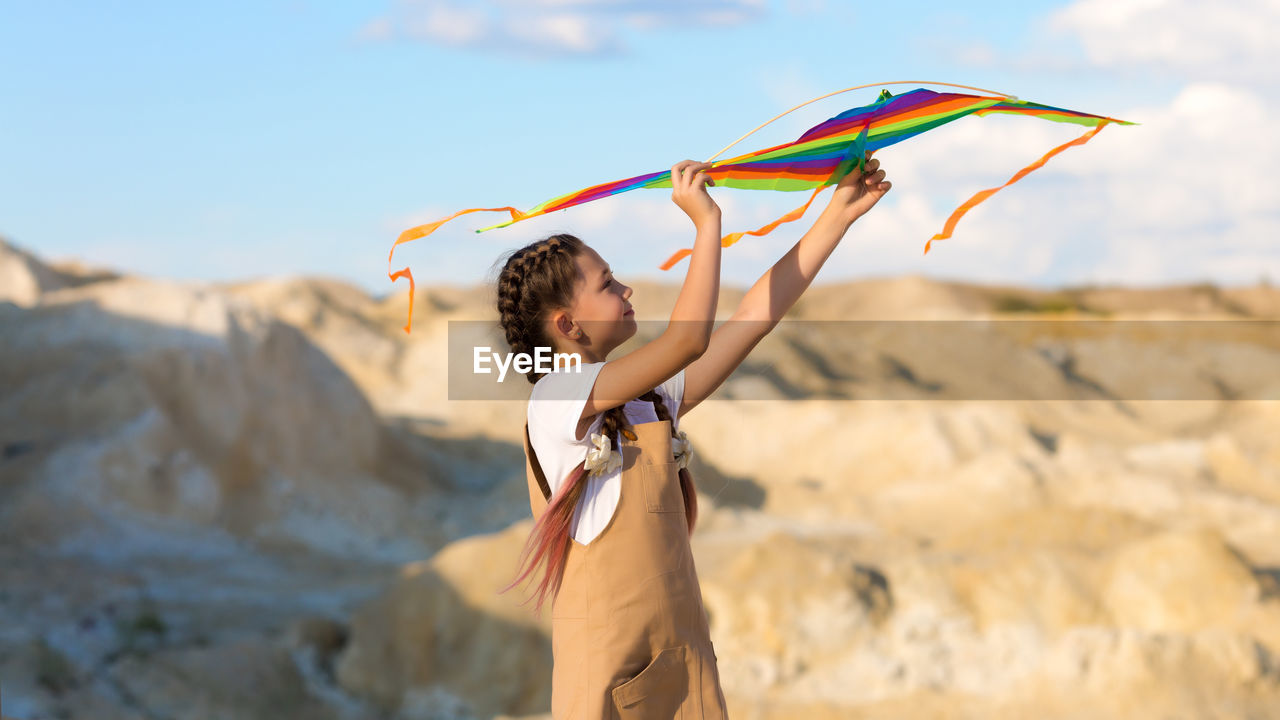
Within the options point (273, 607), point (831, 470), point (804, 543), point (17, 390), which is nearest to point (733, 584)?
point (804, 543)

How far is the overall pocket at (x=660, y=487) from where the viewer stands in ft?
6.84

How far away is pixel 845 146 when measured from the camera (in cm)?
237

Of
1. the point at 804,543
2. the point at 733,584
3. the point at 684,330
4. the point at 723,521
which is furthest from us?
the point at 723,521

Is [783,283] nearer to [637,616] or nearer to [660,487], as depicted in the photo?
[660,487]

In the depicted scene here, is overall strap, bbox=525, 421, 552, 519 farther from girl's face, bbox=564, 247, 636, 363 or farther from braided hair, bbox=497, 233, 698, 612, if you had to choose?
girl's face, bbox=564, 247, 636, 363

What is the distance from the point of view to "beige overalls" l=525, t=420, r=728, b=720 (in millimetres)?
2021

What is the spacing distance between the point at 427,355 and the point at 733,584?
76.1 ft

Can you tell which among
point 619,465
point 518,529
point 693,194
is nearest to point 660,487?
point 619,465

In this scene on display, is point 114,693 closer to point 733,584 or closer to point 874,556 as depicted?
point 733,584

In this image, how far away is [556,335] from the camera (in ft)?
7.16

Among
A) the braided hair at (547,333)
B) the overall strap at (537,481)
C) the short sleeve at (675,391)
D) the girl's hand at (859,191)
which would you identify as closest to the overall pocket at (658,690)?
the braided hair at (547,333)

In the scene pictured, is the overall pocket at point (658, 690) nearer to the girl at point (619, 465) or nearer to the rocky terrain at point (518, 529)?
the girl at point (619, 465)

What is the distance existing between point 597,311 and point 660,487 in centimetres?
32

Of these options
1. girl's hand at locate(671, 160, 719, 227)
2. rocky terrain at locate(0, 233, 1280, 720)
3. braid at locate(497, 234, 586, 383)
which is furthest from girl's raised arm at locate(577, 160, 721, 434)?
rocky terrain at locate(0, 233, 1280, 720)
